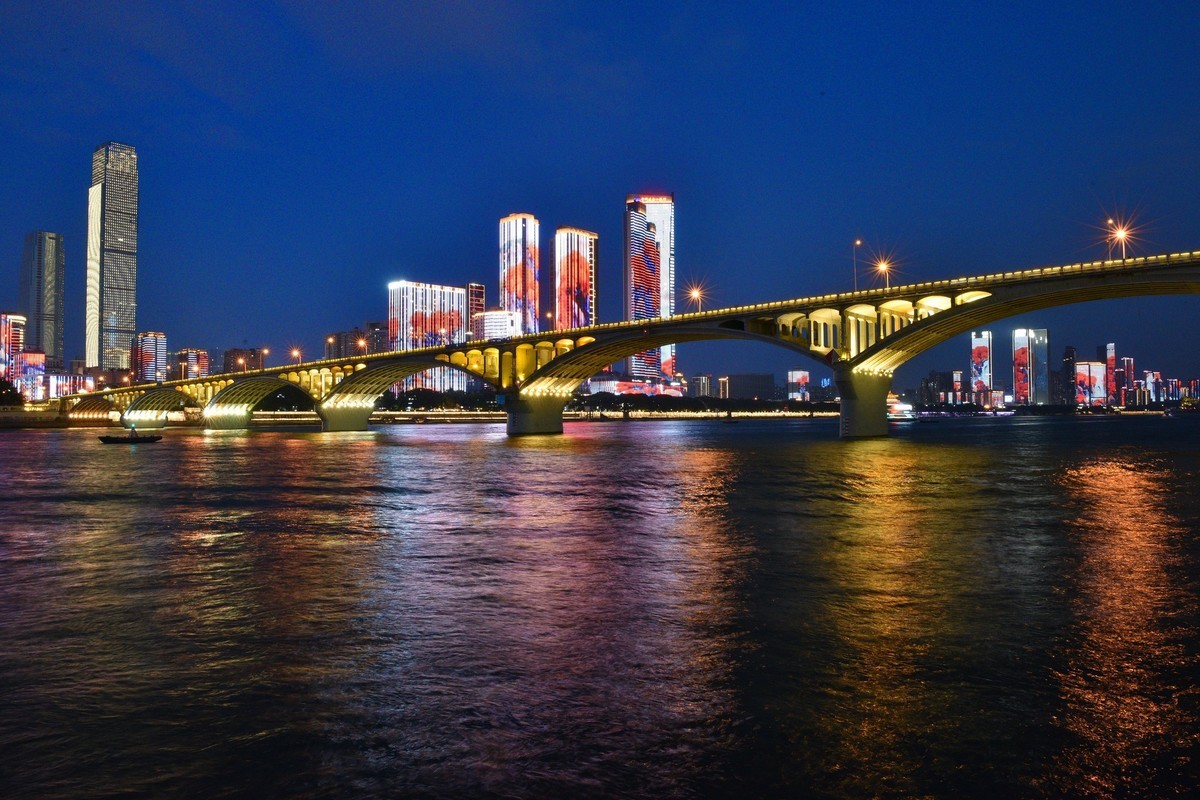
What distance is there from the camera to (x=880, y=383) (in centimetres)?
7412

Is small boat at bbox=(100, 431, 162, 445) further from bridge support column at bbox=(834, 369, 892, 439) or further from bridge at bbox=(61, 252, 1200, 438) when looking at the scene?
bridge support column at bbox=(834, 369, 892, 439)

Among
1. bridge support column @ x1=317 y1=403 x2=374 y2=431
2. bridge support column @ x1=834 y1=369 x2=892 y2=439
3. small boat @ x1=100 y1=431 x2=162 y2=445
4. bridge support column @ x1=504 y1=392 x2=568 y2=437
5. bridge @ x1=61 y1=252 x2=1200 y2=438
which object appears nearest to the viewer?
bridge @ x1=61 y1=252 x2=1200 y2=438

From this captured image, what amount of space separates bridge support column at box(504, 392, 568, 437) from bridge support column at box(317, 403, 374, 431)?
31.1 meters

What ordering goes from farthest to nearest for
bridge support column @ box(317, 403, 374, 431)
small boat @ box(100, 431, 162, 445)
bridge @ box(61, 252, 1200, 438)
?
bridge support column @ box(317, 403, 374, 431) < small boat @ box(100, 431, 162, 445) < bridge @ box(61, 252, 1200, 438)

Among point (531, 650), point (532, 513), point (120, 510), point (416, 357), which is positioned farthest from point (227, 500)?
point (416, 357)

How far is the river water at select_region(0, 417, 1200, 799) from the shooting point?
4.82m

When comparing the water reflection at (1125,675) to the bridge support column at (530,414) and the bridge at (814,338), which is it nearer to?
the bridge at (814,338)

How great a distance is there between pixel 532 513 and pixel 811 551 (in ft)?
26.2

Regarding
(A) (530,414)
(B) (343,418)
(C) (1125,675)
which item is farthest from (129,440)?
(C) (1125,675)

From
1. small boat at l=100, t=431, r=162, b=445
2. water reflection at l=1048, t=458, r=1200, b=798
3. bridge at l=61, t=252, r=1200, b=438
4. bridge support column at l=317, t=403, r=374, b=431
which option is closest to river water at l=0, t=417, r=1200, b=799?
water reflection at l=1048, t=458, r=1200, b=798

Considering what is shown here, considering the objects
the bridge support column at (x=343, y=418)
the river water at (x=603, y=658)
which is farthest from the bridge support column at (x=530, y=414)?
the river water at (x=603, y=658)

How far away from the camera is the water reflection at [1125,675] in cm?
478

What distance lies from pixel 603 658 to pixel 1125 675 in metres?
4.33

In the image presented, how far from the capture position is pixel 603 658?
7039 millimetres
